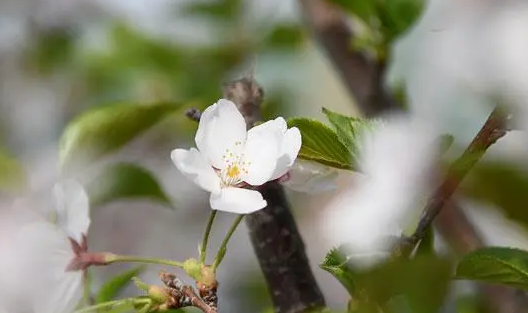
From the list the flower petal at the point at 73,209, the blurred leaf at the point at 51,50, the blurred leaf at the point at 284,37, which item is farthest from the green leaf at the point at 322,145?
the blurred leaf at the point at 51,50

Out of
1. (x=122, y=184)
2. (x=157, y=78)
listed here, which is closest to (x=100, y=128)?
(x=122, y=184)

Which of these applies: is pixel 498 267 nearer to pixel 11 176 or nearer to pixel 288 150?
pixel 288 150

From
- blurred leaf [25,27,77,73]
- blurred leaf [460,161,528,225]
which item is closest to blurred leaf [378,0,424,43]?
blurred leaf [460,161,528,225]

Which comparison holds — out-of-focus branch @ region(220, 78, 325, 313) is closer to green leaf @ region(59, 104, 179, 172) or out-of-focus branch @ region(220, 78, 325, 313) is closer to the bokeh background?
green leaf @ region(59, 104, 179, 172)

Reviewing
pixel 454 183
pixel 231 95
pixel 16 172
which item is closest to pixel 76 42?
pixel 16 172

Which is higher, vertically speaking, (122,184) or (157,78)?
(157,78)

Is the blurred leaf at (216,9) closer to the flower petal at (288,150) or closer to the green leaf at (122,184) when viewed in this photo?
the green leaf at (122,184)
